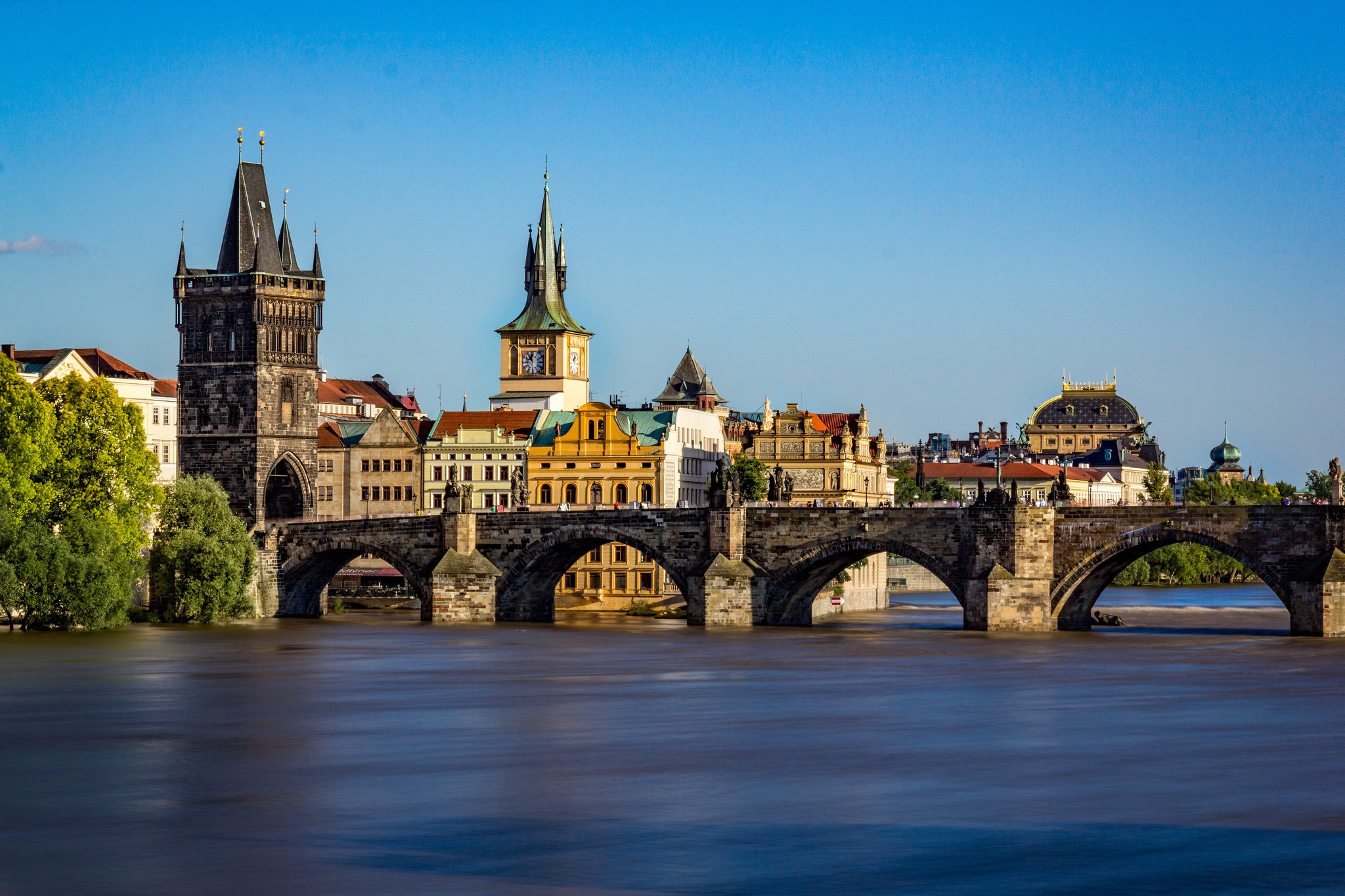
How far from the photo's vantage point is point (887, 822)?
3716 centimetres

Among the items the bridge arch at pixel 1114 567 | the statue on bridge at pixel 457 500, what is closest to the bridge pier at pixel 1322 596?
the bridge arch at pixel 1114 567

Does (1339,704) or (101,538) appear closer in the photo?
(1339,704)

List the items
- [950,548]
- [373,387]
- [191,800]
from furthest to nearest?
[373,387]
[950,548]
[191,800]

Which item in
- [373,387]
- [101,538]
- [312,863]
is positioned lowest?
[312,863]

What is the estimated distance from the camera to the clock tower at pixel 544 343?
13725 cm

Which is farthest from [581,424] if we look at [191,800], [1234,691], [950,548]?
[191,800]

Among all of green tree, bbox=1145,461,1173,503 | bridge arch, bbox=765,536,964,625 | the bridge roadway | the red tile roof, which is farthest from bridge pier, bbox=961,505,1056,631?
green tree, bbox=1145,461,1173,503

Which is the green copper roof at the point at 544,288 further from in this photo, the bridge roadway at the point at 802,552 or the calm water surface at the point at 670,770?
the calm water surface at the point at 670,770

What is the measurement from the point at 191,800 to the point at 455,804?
472cm

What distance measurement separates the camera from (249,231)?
112 meters

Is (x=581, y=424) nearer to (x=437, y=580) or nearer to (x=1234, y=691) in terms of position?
(x=437, y=580)

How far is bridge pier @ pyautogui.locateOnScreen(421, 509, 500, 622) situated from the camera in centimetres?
9225

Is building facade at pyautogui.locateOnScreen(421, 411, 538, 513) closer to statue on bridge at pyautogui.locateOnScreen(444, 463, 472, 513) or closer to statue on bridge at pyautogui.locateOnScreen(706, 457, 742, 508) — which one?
statue on bridge at pyautogui.locateOnScreen(444, 463, 472, 513)

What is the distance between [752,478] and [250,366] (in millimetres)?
27844
